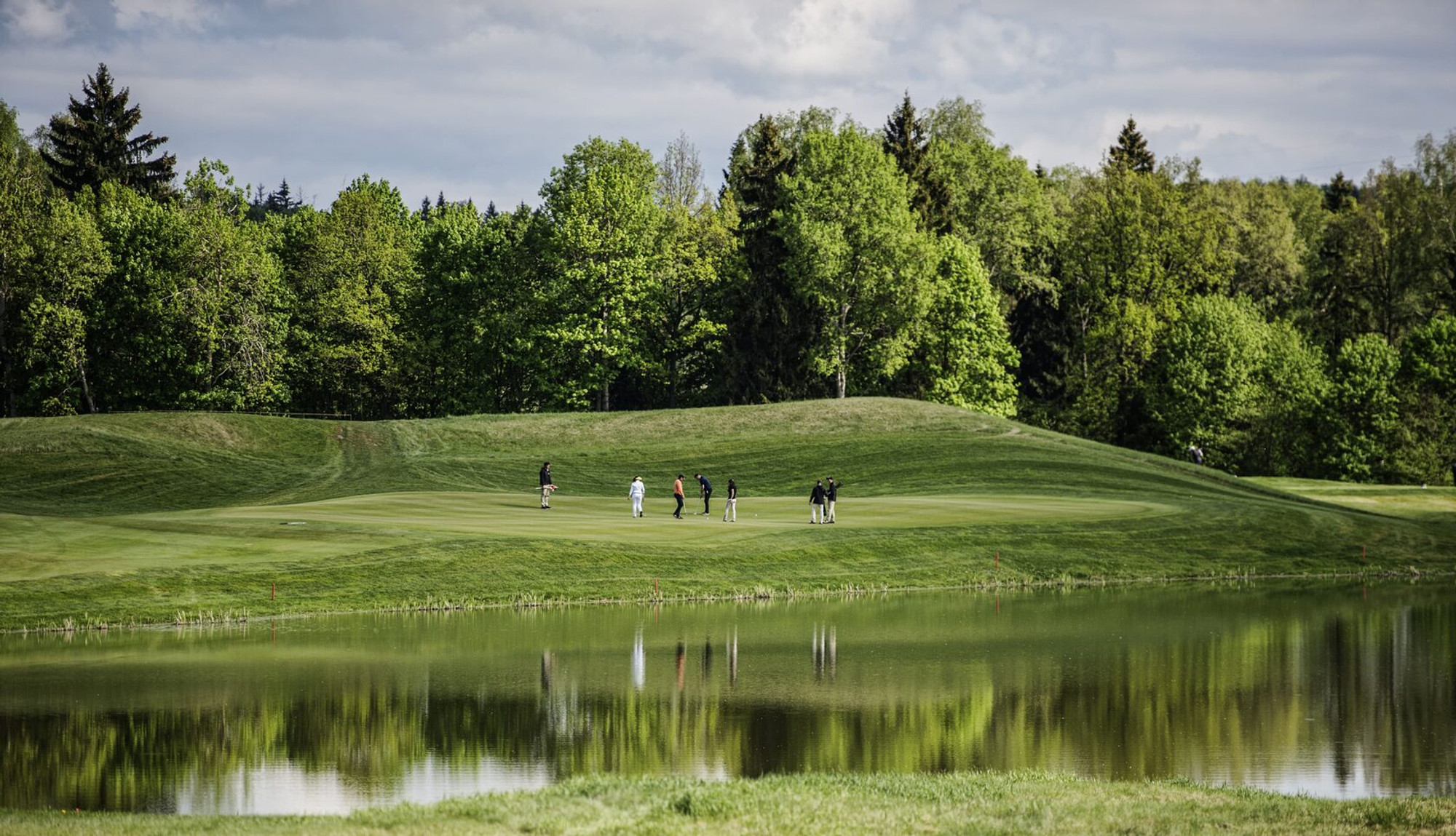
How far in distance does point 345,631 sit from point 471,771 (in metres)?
15.3

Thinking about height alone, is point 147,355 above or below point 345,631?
above

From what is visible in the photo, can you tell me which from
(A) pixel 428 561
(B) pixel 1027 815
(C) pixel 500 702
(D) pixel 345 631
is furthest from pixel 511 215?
(B) pixel 1027 815

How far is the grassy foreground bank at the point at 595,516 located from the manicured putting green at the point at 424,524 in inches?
6.5

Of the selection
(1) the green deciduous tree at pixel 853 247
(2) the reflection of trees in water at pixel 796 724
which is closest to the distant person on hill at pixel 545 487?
(2) the reflection of trees in water at pixel 796 724

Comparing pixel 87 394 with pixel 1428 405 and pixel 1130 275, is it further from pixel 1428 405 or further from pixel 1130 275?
pixel 1428 405

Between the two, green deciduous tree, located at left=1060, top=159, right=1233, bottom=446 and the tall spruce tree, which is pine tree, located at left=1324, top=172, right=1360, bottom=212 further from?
the tall spruce tree

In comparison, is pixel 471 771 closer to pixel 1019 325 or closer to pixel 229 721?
pixel 229 721

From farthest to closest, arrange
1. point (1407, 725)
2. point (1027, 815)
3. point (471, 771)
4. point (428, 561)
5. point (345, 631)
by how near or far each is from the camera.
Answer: point (428, 561), point (345, 631), point (1407, 725), point (471, 771), point (1027, 815)

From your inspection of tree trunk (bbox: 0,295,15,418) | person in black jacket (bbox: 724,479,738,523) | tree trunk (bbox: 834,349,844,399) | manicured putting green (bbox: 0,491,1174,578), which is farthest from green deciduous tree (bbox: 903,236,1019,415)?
tree trunk (bbox: 0,295,15,418)

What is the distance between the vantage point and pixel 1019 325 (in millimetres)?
105750

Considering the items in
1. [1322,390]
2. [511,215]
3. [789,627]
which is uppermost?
[511,215]

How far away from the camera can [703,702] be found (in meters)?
24.5

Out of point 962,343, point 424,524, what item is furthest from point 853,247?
point 424,524

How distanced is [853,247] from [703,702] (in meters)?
63.4
